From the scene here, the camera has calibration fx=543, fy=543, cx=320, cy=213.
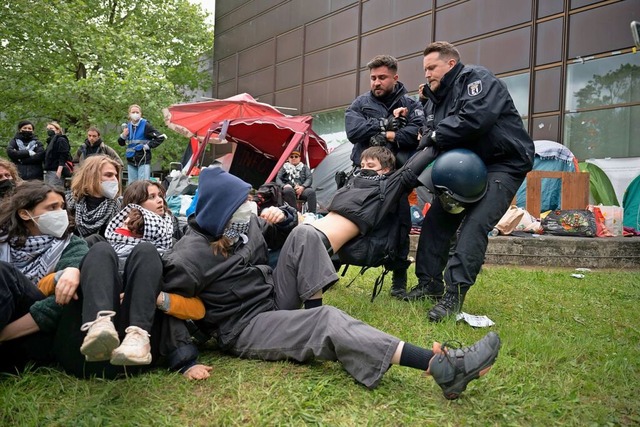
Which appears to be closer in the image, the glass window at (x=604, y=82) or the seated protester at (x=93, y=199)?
the seated protester at (x=93, y=199)

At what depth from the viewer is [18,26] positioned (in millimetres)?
17812

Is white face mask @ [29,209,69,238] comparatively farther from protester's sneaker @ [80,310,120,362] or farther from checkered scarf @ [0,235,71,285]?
protester's sneaker @ [80,310,120,362]

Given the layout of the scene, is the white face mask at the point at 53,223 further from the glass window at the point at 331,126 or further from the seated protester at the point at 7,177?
the glass window at the point at 331,126

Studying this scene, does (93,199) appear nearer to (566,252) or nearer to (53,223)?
(53,223)

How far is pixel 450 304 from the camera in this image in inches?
149

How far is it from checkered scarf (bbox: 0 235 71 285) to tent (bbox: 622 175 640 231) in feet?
31.1

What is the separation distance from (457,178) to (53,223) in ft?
8.38

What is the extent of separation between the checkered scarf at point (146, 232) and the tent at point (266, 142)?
8.04 metres

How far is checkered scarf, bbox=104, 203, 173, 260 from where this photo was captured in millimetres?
3166

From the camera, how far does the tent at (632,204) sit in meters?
9.54

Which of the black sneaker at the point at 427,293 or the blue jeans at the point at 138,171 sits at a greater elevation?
the blue jeans at the point at 138,171

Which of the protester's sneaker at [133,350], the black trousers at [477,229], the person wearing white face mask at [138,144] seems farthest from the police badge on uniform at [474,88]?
the person wearing white face mask at [138,144]

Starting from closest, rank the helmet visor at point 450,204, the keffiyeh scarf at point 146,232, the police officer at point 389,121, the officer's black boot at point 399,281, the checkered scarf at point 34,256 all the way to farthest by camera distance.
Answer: the checkered scarf at point 34,256
the keffiyeh scarf at point 146,232
the helmet visor at point 450,204
the police officer at point 389,121
the officer's black boot at point 399,281

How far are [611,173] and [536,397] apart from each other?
9.20 meters
